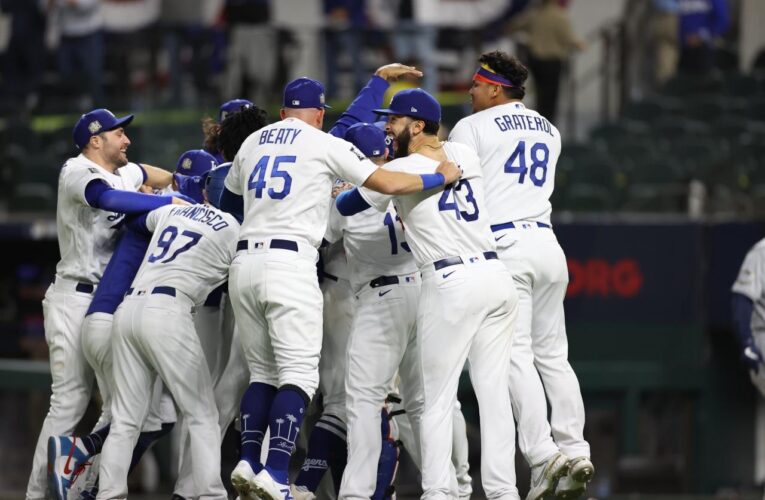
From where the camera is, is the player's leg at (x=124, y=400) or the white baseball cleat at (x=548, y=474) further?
the player's leg at (x=124, y=400)

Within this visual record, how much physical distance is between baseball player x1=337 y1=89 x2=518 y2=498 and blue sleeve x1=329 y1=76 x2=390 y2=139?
1.01 m

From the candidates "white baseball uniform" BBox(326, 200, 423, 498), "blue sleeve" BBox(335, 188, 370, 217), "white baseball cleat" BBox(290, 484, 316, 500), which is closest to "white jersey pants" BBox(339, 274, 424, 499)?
"white baseball uniform" BBox(326, 200, 423, 498)

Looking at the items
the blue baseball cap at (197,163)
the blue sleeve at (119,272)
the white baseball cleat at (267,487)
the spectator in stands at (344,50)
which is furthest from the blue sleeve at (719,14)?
the white baseball cleat at (267,487)

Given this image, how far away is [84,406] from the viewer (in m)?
8.06

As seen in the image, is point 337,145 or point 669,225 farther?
point 669,225

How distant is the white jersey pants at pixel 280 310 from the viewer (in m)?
7.14

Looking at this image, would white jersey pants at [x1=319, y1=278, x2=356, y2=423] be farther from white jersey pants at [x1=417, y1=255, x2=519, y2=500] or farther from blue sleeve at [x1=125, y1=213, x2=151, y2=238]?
blue sleeve at [x1=125, y1=213, x2=151, y2=238]

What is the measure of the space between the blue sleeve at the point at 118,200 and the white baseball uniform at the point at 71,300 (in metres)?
0.14

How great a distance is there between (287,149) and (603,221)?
6.19 metres

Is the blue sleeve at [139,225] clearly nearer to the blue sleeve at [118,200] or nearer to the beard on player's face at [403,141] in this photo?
the blue sleeve at [118,200]

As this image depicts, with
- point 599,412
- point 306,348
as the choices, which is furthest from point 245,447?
point 599,412

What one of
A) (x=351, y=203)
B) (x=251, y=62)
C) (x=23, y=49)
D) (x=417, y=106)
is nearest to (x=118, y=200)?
(x=351, y=203)

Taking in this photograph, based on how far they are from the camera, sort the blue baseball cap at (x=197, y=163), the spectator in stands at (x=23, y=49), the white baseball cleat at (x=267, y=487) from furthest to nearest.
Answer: the spectator in stands at (x=23, y=49)
the blue baseball cap at (x=197, y=163)
the white baseball cleat at (x=267, y=487)

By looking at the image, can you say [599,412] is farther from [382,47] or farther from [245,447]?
[245,447]
